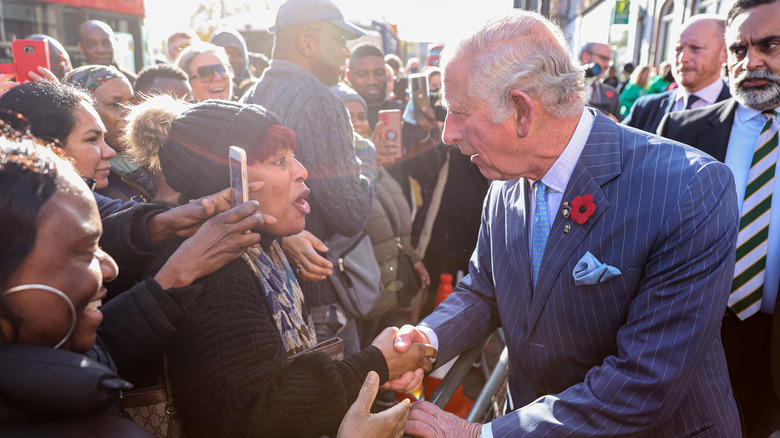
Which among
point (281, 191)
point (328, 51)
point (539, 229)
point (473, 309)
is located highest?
point (328, 51)

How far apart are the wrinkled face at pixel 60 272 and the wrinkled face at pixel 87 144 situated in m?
1.28

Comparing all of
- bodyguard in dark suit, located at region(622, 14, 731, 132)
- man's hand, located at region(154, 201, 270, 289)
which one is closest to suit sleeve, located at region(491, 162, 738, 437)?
man's hand, located at region(154, 201, 270, 289)

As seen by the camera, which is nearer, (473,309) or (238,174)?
→ (238,174)

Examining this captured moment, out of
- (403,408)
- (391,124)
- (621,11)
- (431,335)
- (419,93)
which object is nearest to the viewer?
(403,408)

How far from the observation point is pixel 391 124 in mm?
3904

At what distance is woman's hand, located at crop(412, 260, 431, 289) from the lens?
4.17 metres

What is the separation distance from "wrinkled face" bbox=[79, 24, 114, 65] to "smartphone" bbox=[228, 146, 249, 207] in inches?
182

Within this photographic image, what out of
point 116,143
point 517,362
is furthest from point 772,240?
point 116,143

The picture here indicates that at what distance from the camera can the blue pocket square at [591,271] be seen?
4.94 feet

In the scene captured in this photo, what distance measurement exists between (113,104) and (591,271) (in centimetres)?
267

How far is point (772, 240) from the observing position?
95.9 inches

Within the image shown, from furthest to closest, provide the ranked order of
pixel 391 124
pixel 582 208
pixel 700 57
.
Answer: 1. pixel 700 57
2. pixel 391 124
3. pixel 582 208

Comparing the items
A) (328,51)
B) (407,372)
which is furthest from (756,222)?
(328,51)

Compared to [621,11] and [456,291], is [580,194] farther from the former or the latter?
[621,11]
